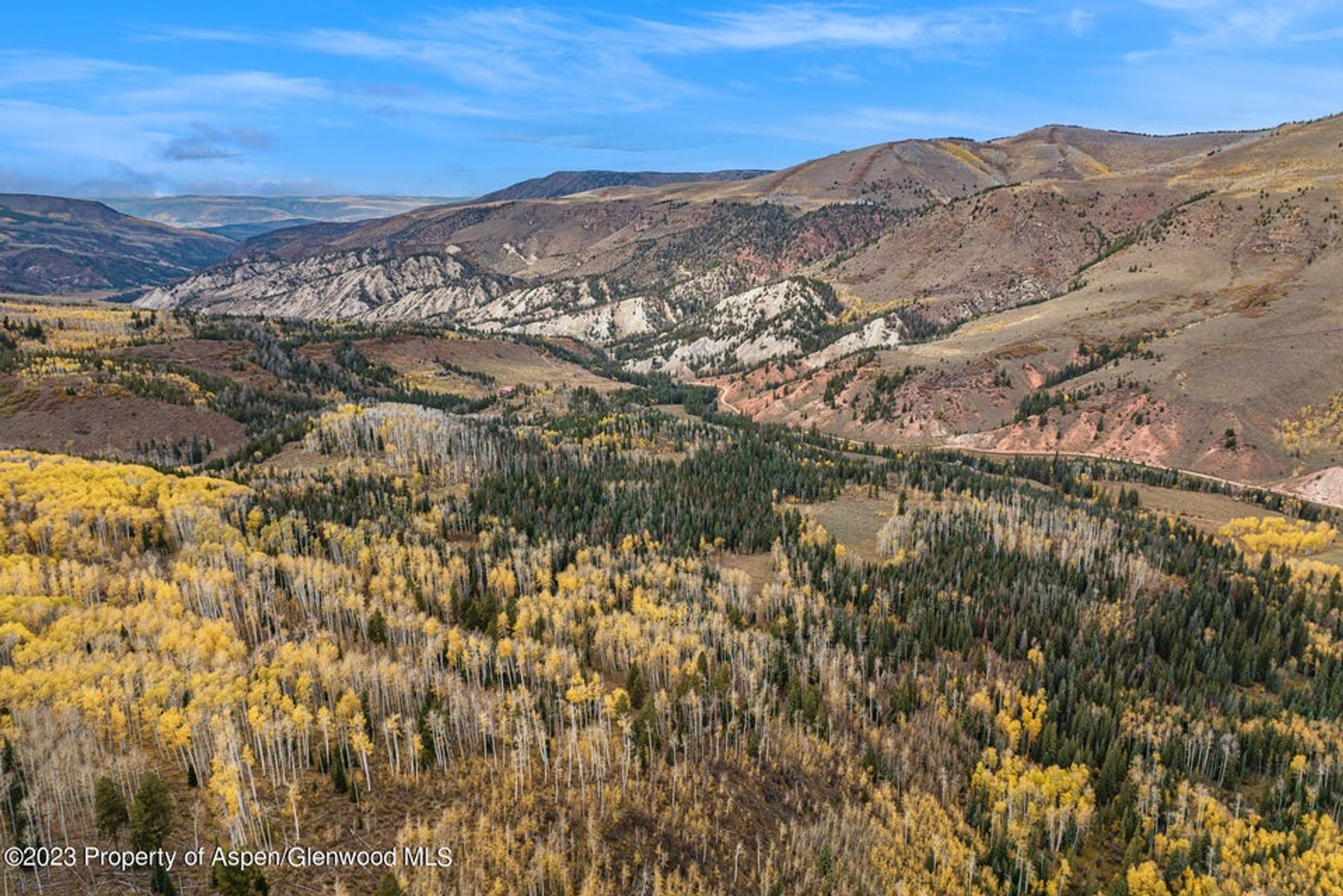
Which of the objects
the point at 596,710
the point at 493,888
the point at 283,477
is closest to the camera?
the point at 493,888

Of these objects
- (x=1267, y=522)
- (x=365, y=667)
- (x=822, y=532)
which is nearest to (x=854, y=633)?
(x=822, y=532)

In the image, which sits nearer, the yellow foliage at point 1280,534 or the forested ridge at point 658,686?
the forested ridge at point 658,686

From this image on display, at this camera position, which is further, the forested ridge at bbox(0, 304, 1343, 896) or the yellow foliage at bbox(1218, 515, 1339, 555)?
the yellow foliage at bbox(1218, 515, 1339, 555)

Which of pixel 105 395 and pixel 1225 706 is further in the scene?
pixel 105 395

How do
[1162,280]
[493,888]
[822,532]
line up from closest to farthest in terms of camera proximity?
[493,888]
[822,532]
[1162,280]

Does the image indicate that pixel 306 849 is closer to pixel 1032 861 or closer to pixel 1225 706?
pixel 1032 861

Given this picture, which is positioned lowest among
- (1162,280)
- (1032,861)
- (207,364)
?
(1032,861)

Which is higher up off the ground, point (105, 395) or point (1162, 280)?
point (1162, 280)
